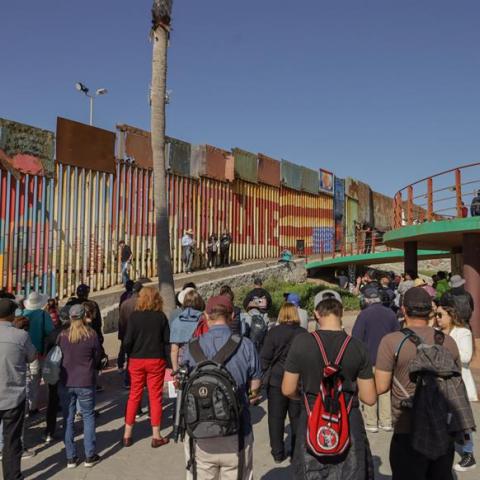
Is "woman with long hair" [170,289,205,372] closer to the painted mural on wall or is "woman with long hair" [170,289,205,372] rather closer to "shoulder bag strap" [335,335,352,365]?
"shoulder bag strap" [335,335,352,365]

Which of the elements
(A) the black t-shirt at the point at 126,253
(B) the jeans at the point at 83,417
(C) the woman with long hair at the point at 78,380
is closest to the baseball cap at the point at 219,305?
(C) the woman with long hair at the point at 78,380

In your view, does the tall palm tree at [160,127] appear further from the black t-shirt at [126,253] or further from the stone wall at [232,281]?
the black t-shirt at [126,253]

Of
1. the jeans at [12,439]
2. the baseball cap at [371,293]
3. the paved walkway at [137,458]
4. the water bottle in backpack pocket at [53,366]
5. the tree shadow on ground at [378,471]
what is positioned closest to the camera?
the jeans at [12,439]

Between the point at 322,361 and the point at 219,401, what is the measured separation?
0.73 meters

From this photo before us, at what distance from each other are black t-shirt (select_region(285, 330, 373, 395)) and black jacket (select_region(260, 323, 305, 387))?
1996 millimetres

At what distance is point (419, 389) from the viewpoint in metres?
3.44

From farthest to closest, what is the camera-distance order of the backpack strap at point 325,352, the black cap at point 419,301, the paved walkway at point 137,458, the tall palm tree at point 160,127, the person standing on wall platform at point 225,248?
the person standing on wall platform at point 225,248 → the tall palm tree at point 160,127 → the paved walkway at point 137,458 → the black cap at point 419,301 → the backpack strap at point 325,352

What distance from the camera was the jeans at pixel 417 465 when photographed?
344 cm

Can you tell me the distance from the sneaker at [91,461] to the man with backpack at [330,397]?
278 cm

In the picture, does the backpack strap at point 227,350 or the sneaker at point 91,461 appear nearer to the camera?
the backpack strap at point 227,350

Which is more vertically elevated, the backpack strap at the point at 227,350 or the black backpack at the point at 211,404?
the backpack strap at the point at 227,350

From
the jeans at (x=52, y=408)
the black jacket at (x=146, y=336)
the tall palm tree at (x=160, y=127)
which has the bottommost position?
the jeans at (x=52, y=408)

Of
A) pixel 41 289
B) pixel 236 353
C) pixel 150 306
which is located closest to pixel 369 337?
pixel 150 306

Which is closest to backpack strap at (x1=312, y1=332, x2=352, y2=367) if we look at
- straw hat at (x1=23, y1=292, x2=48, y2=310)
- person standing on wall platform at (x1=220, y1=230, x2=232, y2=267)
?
straw hat at (x1=23, y1=292, x2=48, y2=310)
